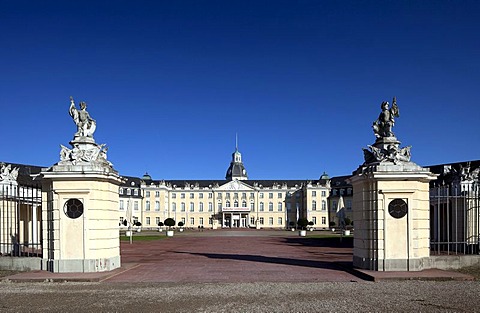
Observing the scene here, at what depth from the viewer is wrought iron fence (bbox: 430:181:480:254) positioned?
1795 centimetres

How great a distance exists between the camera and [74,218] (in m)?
16.0

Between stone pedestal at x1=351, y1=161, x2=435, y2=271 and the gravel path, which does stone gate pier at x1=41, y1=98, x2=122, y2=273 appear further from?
stone pedestal at x1=351, y1=161, x2=435, y2=271

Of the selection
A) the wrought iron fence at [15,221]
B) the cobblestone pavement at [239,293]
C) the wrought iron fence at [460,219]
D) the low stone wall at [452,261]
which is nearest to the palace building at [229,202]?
the wrought iron fence at [460,219]

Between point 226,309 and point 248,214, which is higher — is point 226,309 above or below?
above

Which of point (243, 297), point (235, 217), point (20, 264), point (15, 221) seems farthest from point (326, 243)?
point (235, 217)

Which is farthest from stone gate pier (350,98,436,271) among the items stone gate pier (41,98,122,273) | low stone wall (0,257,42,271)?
low stone wall (0,257,42,271)

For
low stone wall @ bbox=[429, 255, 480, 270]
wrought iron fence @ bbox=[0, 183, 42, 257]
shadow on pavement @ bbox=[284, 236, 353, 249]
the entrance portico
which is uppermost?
wrought iron fence @ bbox=[0, 183, 42, 257]

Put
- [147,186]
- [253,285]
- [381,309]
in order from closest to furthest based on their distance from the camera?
[381,309], [253,285], [147,186]

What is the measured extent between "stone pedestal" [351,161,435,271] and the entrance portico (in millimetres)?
94637

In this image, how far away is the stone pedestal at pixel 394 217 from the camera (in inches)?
623

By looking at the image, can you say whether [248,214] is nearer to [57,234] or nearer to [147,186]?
[147,186]

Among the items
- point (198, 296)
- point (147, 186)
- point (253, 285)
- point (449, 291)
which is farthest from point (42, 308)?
point (147, 186)

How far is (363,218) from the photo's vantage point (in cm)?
1656

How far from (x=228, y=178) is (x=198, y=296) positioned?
11651 centimetres
